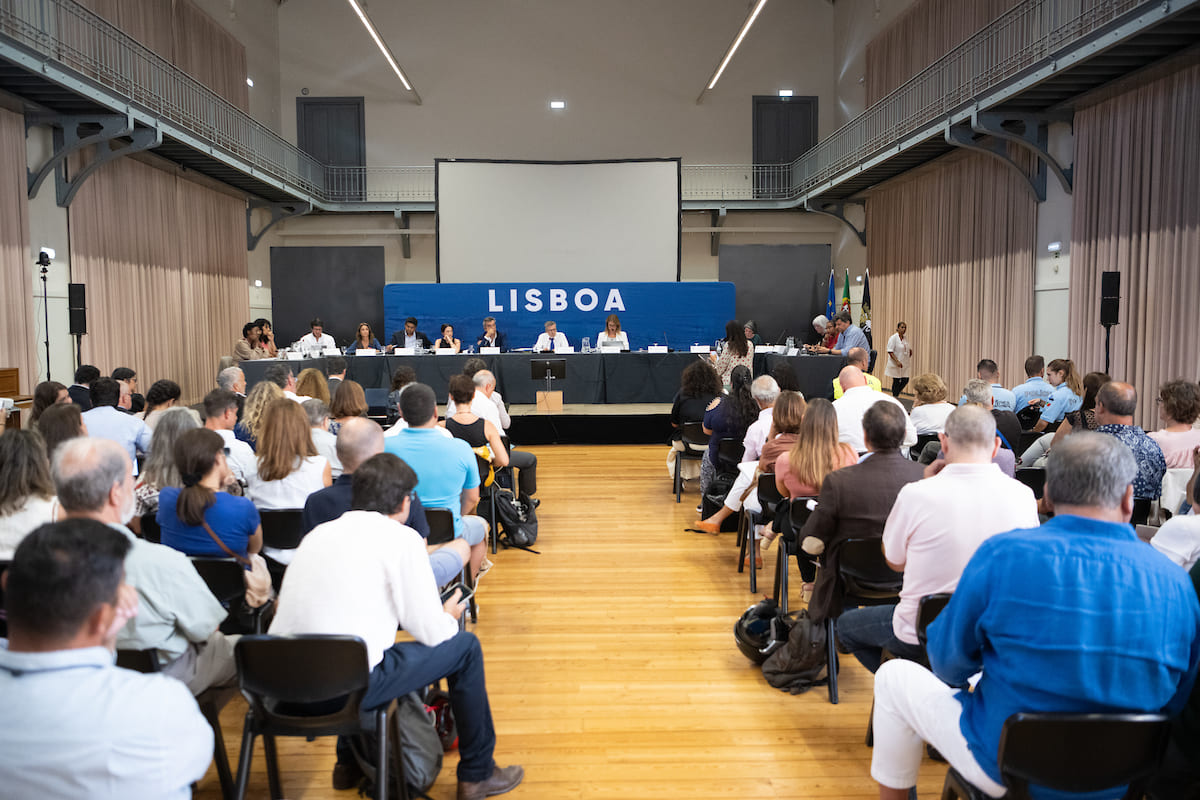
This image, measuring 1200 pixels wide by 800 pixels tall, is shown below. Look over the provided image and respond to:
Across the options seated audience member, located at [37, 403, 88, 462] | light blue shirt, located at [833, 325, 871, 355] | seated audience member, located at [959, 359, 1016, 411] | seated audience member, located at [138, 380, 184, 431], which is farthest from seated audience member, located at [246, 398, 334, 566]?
light blue shirt, located at [833, 325, 871, 355]

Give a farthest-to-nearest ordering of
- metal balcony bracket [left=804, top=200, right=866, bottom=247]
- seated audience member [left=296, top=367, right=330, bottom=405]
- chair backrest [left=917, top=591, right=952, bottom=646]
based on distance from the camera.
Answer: metal balcony bracket [left=804, top=200, right=866, bottom=247], seated audience member [left=296, top=367, right=330, bottom=405], chair backrest [left=917, top=591, right=952, bottom=646]

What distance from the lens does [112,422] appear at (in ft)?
14.2

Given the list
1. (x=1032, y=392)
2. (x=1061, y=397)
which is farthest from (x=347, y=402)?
(x=1032, y=392)

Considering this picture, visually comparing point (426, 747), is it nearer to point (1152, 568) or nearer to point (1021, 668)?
point (1021, 668)

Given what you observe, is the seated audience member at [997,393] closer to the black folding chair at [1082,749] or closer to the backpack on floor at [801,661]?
the backpack on floor at [801,661]

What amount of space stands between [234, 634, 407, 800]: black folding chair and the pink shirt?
155 centimetres

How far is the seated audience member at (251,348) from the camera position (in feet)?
34.2

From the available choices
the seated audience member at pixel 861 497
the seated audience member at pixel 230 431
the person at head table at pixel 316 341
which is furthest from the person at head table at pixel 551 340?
the seated audience member at pixel 861 497

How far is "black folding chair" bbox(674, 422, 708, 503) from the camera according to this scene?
625 centimetres

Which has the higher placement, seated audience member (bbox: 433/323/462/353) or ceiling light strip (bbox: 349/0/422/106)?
ceiling light strip (bbox: 349/0/422/106)

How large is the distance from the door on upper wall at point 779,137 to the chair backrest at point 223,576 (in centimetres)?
1561

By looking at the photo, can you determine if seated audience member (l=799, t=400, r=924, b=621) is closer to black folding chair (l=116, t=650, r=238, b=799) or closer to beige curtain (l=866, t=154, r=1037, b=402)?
black folding chair (l=116, t=650, r=238, b=799)

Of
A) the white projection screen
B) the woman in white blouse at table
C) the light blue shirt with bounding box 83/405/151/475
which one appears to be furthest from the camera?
the white projection screen

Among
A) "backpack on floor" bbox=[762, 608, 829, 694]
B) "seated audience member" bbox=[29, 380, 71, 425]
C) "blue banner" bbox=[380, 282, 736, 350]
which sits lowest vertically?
"backpack on floor" bbox=[762, 608, 829, 694]
